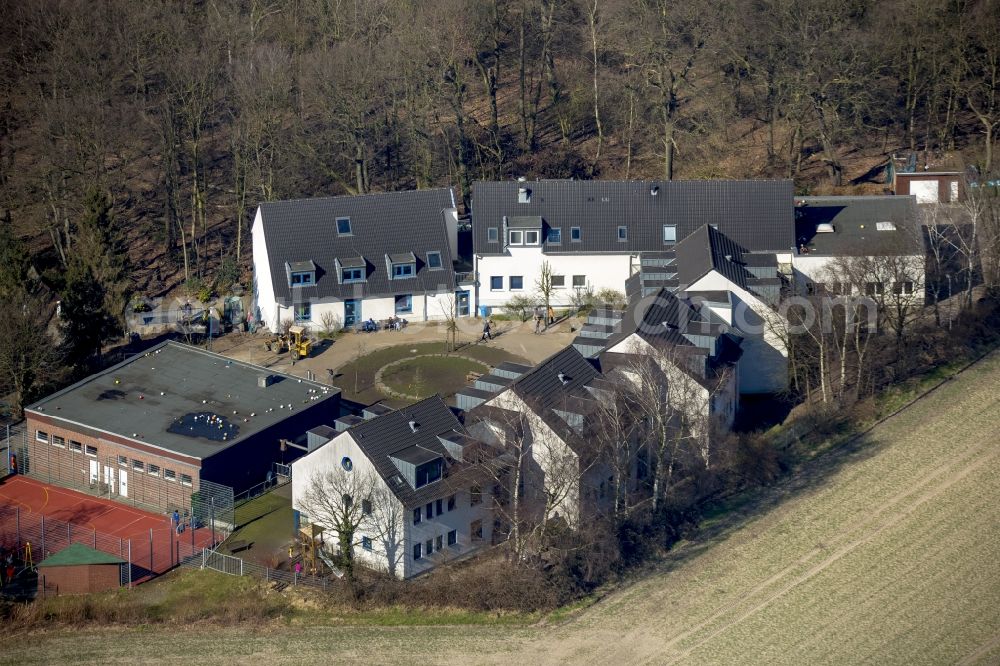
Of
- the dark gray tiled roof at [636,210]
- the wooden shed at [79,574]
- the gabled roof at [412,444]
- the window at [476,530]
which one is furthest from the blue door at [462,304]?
the wooden shed at [79,574]

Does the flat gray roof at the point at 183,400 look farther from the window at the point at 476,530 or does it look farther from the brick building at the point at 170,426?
the window at the point at 476,530

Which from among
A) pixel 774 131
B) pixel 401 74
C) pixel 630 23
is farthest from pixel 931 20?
pixel 401 74

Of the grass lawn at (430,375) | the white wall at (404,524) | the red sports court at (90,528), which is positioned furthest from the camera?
the grass lawn at (430,375)

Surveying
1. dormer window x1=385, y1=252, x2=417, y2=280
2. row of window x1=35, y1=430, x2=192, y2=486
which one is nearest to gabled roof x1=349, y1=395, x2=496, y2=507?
row of window x1=35, y1=430, x2=192, y2=486

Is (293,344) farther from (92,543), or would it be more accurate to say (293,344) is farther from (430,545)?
(430,545)

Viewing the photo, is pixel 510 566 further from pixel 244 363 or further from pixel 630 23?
pixel 630 23

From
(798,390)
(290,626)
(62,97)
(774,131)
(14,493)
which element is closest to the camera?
(290,626)
